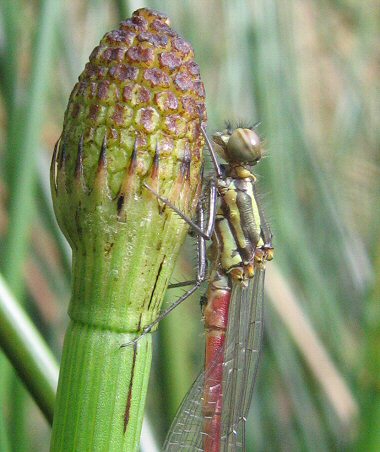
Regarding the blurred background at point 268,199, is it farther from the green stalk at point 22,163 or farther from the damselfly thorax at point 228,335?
the damselfly thorax at point 228,335

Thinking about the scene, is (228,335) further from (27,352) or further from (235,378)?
(27,352)

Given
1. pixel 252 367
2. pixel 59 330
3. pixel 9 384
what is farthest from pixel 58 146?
pixel 59 330

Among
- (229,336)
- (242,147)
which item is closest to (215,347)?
(229,336)

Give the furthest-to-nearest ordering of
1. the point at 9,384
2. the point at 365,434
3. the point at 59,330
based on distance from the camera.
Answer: the point at 59,330 < the point at 9,384 < the point at 365,434

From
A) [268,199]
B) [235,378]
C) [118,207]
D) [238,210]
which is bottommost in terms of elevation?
[235,378]

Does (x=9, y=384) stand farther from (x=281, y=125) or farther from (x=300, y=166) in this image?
(x=300, y=166)

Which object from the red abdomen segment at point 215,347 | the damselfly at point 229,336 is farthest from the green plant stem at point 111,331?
the red abdomen segment at point 215,347
